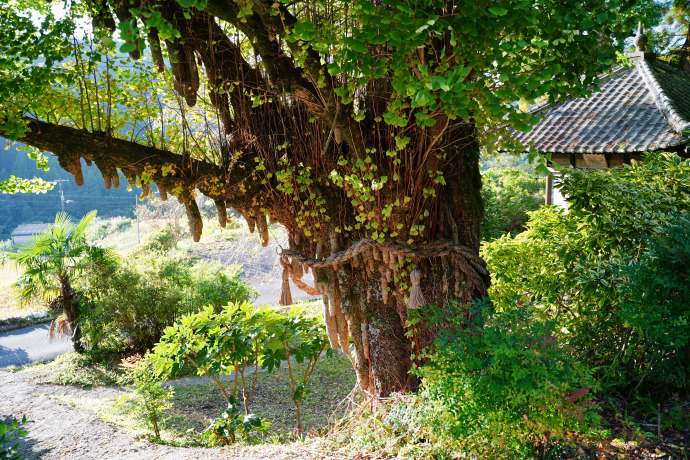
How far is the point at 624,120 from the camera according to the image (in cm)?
735

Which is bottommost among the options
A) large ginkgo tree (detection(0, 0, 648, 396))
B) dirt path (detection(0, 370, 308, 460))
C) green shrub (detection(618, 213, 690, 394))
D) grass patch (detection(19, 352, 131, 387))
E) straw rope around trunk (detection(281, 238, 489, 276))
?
grass patch (detection(19, 352, 131, 387))

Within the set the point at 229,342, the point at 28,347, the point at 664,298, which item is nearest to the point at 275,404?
the point at 229,342

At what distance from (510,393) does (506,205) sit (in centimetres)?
945

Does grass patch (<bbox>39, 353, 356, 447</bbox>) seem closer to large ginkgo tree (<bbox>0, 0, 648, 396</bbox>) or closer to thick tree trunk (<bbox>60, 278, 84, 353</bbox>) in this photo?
thick tree trunk (<bbox>60, 278, 84, 353</bbox>)

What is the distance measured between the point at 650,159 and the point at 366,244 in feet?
7.89

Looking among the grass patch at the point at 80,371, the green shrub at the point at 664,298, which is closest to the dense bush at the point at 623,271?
the green shrub at the point at 664,298

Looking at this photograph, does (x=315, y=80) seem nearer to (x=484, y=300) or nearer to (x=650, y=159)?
(x=484, y=300)

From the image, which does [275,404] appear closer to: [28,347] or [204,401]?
[204,401]

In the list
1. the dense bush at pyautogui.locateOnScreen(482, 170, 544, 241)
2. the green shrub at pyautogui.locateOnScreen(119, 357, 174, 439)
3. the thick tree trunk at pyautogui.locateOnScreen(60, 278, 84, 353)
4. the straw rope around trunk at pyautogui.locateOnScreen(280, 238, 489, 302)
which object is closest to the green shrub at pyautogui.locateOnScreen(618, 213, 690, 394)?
the straw rope around trunk at pyautogui.locateOnScreen(280, 238, 489, 302)

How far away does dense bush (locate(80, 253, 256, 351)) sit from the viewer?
825 centimetres

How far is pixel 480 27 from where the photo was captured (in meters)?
2.09

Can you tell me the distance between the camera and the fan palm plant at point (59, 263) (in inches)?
309

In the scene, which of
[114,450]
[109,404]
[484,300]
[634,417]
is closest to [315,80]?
[484,300]

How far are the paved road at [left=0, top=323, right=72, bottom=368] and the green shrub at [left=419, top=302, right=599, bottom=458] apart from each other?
32.1ft
